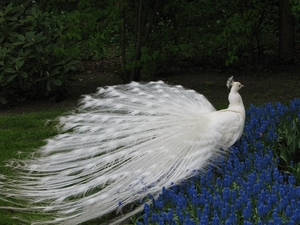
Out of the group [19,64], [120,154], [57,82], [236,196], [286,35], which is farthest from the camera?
[286,35]

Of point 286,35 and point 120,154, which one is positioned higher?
point 286,35

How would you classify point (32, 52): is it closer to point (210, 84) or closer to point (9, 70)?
point (9, 70)

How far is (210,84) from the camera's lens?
9.43m

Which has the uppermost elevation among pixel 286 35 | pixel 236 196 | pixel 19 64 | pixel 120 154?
pixel 286 35

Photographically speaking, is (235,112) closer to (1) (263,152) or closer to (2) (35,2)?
(1) (263,152)

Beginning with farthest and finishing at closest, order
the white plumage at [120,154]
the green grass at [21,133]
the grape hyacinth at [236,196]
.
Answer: the green grass at [21,133] → the white plumage at [120,154] → the grape hyacinth at [236,196]

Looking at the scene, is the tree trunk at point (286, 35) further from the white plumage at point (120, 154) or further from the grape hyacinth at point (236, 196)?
the grape hyacinth at point (236, 196)

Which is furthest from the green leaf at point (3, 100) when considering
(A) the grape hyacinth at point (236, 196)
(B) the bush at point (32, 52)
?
(A) the grape hyacinth at point (236, 196)

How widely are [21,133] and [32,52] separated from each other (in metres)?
1.61

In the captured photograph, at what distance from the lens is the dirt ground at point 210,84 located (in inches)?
336

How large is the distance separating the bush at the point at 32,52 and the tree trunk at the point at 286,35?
3954 mm

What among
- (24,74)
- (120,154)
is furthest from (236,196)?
(24,74)

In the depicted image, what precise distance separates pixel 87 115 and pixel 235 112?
1460 mm

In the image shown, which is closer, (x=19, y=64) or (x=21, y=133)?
(x=21, y=133)
